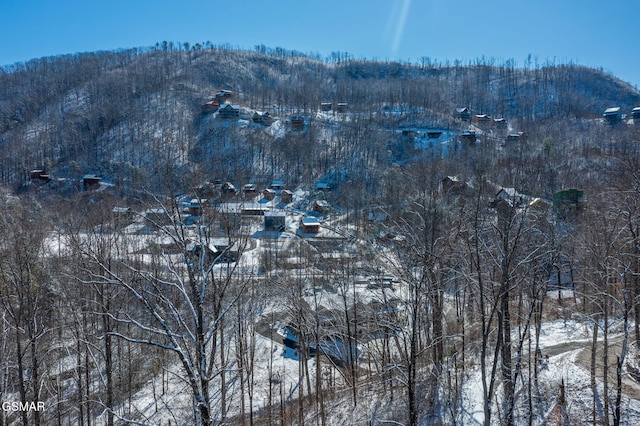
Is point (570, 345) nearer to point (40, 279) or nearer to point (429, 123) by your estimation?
point (40, 279)

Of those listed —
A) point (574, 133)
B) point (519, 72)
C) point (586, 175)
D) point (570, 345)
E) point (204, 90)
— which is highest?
point (519, 72)

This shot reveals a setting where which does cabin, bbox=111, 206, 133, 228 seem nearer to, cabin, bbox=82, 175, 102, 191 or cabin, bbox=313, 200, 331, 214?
cabin, bbox=313, 200, 331, 214

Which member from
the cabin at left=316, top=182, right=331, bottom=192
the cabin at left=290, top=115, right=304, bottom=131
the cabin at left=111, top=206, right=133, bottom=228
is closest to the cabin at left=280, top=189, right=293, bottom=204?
the cabin at left=316, top=182, right=331, bottom=192

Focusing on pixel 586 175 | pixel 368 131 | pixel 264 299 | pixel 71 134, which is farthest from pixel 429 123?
pixel 71 134

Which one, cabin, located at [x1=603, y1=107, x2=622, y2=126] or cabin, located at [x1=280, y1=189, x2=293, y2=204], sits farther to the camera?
cabin, located at [x1=603, y1=107, x2=622, y2=126]

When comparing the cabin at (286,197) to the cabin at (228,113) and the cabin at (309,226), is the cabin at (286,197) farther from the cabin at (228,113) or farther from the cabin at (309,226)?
the cabin at (228,113)

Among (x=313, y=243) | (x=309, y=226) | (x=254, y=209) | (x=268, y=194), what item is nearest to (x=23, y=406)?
(x=313, y=243)

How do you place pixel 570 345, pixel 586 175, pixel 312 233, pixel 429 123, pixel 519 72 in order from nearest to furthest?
pixel 570 345 → pixel 312 233 → pixel 586 175 → pixel 429 123 → pixel 519 72

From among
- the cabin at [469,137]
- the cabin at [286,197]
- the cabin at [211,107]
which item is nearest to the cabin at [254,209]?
the cabin at [286,197]

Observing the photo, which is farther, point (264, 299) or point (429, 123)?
point (429, 123)
